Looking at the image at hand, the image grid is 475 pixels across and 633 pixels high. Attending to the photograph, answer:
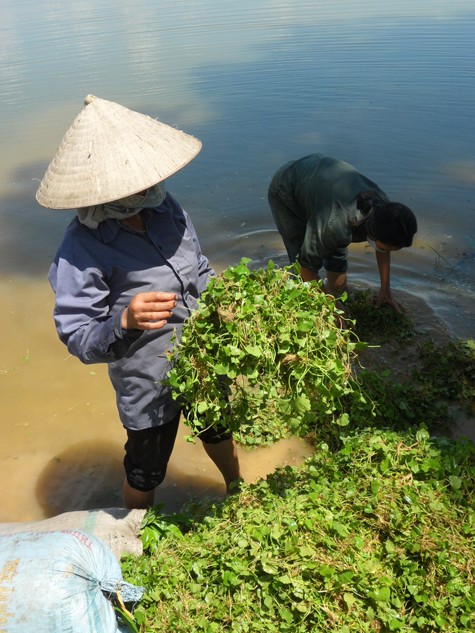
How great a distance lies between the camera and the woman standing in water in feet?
11.9

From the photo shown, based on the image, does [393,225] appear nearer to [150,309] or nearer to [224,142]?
[150,309]

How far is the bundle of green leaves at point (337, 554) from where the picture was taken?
7.41ft

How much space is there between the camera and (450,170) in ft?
25.6

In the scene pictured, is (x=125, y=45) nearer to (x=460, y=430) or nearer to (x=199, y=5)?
(x=199, y=5)

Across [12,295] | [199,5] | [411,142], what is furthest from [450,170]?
[199,5]

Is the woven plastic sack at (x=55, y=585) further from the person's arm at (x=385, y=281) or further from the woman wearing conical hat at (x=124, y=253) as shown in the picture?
the person's arm at (x=385, y=281)

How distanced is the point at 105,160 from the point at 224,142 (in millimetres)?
7326

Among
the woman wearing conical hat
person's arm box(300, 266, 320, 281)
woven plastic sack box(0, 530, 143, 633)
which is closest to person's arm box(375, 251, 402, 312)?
person's arm box(300, 266, 320, 281)

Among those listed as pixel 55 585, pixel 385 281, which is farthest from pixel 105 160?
pixel 385 281

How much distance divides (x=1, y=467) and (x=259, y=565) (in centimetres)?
230

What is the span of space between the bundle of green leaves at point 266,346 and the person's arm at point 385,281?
6.85 feet

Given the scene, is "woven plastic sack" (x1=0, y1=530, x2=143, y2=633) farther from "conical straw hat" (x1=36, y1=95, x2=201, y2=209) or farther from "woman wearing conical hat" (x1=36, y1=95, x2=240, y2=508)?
"conical straw hat" (x1=36, y1=95, x2=201, y2=209)

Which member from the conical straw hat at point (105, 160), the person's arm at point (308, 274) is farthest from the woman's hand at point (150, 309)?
the person's arm at point (308, 274)

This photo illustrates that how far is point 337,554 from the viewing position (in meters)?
2.37
